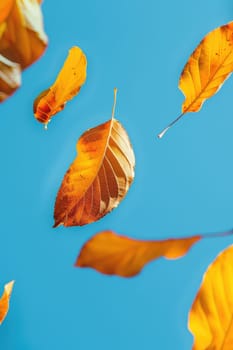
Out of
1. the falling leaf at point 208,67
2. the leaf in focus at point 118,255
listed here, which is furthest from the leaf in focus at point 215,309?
the falling leaf at point 208,67

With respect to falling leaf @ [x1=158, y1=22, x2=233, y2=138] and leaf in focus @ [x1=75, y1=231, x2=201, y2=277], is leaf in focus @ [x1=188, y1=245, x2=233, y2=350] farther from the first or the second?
falling leaf @ [x1=158, y1=22, x2=233, y2=138]

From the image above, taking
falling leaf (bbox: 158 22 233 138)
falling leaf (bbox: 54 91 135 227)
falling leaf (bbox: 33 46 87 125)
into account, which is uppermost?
falling leaf (bbox: 33 46 87 125)

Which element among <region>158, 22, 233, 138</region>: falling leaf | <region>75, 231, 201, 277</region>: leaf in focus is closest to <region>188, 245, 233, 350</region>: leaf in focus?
<region>75, 231, 201, 277</region>: leaf in focus

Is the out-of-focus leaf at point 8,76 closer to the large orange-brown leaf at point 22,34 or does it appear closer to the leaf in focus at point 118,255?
the large orange-brown leaf at point 22,34

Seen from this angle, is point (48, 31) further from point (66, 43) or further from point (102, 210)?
point (102, 210)

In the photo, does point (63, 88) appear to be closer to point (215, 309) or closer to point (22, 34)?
point (22, 34)

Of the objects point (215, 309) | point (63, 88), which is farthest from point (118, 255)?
point (63, 88)
